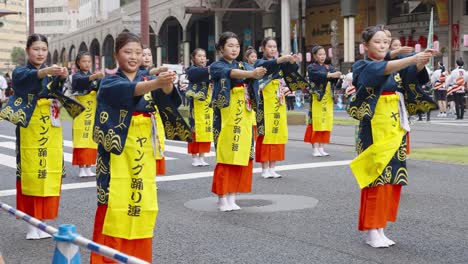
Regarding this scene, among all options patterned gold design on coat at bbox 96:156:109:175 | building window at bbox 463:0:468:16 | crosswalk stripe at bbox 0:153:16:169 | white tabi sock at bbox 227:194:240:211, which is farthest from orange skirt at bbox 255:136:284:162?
building window at bbox 463:0:468:16

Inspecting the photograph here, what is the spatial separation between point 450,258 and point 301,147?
29.4ft

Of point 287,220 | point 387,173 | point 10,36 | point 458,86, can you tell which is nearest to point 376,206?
point 387,173

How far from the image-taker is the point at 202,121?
11672 mm

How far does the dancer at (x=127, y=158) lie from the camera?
461 centimetres

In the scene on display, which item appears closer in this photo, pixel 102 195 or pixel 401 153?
pixel 102 195

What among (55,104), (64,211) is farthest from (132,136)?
(64,211)

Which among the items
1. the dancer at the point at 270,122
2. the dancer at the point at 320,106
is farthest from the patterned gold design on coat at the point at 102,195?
the dancer at the point at 320,106

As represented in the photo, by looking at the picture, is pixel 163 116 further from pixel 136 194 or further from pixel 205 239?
pixel 205 239

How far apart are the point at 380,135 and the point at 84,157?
5.88m

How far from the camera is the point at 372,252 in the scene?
5.55m

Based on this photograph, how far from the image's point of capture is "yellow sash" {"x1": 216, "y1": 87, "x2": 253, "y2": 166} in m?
7.51

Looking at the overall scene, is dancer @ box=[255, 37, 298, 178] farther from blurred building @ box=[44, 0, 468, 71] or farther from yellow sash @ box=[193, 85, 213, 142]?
blurred building @ box=[44, 0, 468, 71]

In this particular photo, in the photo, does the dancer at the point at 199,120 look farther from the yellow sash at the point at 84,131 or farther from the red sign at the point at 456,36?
the red sign at the point at 456,36

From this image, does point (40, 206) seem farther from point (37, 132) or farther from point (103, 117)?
point (103, 117)
